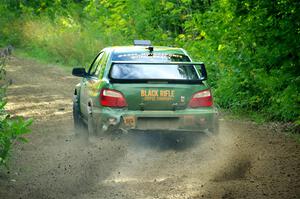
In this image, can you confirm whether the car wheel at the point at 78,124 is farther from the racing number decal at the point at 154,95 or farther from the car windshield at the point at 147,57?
the racing number decal at the point at 154,95

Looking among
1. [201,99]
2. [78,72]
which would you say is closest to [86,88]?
[78,72]

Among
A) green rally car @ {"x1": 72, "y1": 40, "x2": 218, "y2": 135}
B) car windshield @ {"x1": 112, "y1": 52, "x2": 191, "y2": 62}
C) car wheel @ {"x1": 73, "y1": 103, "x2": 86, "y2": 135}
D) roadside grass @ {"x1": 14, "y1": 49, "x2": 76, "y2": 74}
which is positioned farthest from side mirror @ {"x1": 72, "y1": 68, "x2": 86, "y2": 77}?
roadside grass @ {"x1": 14, "y1": 49, "x2": 76, "y2": 74}

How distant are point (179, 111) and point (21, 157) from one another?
2270 mm

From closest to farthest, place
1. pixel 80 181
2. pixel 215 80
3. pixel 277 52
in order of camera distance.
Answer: pixel 80 181 < pixel 277 52 < pixel 215 80

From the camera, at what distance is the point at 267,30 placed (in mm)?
11336

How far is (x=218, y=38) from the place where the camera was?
1492 centimetres

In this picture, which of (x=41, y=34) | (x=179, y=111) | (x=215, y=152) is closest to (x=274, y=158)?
(x=215, y=152)

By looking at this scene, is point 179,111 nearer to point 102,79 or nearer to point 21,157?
point 102,79

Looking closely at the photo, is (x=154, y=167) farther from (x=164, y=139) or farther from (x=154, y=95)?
(x=164, y=139)

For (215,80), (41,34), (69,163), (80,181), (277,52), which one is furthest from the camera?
(41,34)

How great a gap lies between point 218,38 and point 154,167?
22.2 ft

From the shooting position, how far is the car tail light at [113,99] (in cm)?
942

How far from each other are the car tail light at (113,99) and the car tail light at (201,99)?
3.03ft

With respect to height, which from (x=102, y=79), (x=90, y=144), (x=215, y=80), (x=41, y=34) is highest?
(x=102, y=79)
